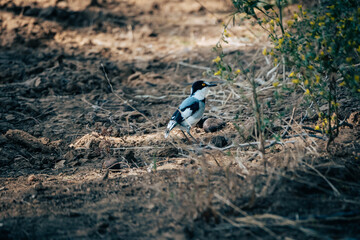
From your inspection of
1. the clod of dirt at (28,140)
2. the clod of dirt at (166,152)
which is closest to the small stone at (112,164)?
the clod of dirt at (166,152)

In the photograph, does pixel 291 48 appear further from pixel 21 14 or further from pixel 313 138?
pixel 21 14

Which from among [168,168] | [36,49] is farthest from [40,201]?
[36,49]

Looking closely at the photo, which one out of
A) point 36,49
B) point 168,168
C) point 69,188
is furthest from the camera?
point 36,49

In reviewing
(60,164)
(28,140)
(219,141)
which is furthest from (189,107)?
(28,140)

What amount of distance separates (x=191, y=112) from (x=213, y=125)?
38cm

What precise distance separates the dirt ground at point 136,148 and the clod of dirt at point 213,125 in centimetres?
9

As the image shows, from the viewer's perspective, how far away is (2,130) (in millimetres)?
5020

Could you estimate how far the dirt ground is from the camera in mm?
2744

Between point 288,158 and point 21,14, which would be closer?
point 288,158

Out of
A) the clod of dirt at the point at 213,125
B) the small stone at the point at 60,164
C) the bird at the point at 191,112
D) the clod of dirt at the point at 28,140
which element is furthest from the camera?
the clod of dirt at the point at 213,125

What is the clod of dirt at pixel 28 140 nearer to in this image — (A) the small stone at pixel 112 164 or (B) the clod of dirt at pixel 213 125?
(A) the small stone at pixel 112 164

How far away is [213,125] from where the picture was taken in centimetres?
506

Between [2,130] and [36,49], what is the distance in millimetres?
3205

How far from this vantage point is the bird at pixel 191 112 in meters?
4.84
